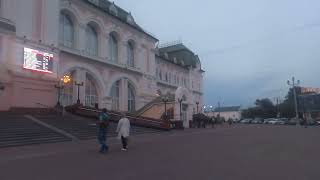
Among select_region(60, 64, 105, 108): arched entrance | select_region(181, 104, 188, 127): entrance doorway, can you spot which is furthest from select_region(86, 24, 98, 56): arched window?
select_region(181, 104, 188, 127): entrance doorway

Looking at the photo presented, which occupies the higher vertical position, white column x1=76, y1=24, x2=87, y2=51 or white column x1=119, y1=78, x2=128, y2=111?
white column x1=76, y1=24, x2=87, y2=51

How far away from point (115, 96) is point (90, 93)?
5332 millimetres

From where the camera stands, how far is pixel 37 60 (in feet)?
107

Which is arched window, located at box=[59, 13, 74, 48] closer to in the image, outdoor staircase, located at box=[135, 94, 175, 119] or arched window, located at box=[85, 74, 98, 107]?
arched window, located at box=[85, 74, 98, 107]

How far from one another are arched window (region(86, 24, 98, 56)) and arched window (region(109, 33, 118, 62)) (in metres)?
2.88

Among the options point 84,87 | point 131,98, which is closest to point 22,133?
point 84,87

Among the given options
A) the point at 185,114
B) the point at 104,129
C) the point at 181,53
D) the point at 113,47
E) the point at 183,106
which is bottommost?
the point at 104,129

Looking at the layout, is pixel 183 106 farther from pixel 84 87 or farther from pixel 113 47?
pixel 84 87

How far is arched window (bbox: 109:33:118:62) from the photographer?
148 ft

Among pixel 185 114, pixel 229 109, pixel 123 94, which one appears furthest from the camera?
pixel 229 109

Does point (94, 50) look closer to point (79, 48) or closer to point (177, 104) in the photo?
point (79, 48)

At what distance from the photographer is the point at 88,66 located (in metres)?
39.9

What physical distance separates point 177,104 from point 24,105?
2076 cm

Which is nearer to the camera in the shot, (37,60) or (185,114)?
(37,60)
